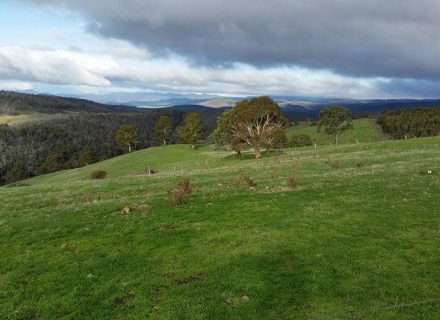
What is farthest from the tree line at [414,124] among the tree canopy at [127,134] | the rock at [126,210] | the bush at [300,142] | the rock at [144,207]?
the rock at [126,210]

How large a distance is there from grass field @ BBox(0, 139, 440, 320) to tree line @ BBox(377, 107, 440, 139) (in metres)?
164

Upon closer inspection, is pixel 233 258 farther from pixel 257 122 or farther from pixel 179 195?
pixel 257 122

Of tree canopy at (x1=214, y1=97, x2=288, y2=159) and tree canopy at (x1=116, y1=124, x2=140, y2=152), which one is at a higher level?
tree canopy at (x1=214, y1=97, x2=288, y2=159)

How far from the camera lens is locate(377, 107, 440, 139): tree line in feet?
553

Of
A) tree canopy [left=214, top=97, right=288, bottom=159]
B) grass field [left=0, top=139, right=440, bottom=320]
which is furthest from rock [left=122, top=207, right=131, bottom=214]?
tree canopy [left=214, top=97, right=288, bottom=159]

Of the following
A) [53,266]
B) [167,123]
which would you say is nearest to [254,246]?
[53,266]

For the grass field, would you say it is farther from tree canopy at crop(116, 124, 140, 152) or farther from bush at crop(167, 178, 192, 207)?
tree canopy at crop(116, 124, 140, 152)

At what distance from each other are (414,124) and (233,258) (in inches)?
7230

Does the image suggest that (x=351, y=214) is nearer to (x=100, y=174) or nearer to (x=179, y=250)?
(x=179, y=250)

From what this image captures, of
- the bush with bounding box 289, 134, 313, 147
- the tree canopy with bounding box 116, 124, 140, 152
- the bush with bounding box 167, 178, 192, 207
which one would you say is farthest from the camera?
the tree canopy with bounding box 116, 124, 140, 152

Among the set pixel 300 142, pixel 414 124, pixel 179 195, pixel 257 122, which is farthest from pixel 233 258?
pixel 414 124

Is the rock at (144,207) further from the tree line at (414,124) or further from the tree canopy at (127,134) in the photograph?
the tree line at (414,124)

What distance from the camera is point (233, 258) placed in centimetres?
1358

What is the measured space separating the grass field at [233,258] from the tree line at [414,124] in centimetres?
16386
